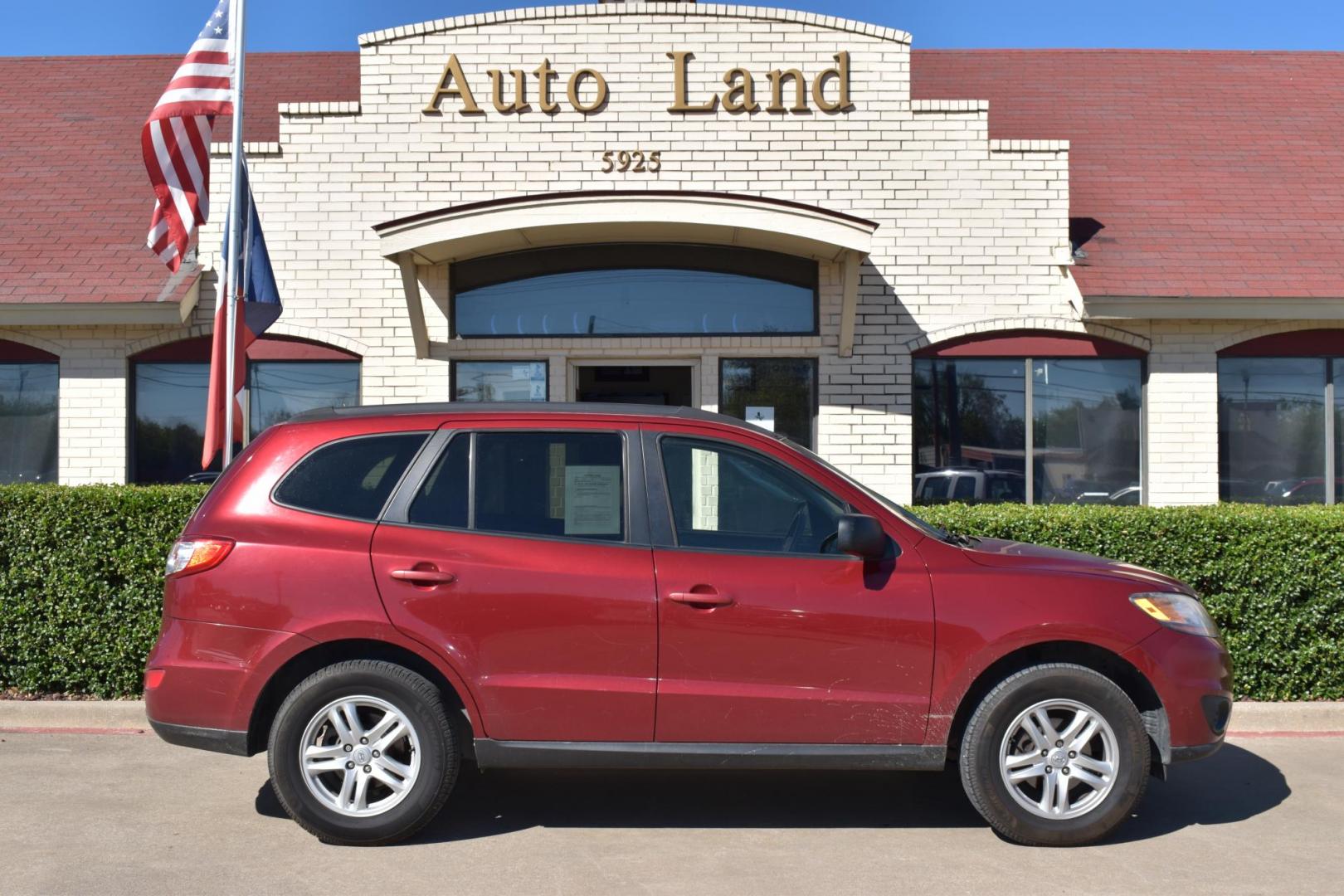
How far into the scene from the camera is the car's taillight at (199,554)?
5.50 metres

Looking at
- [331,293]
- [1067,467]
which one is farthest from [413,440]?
[1067,467]

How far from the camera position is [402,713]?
5438mm

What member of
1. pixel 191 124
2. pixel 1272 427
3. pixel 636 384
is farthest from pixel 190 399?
→ pixel 1272 427

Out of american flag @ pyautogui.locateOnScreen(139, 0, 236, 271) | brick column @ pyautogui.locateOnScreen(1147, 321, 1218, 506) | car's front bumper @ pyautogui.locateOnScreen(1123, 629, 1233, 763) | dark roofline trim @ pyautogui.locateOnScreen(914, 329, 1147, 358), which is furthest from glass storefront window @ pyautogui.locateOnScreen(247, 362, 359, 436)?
car's front bumper @ pyautogui.locateOnScreen(1123, 629, 1233, 763)

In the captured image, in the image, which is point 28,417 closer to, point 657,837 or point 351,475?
point 351,475

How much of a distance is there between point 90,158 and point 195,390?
306 cm

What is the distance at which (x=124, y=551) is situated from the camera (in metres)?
7.81

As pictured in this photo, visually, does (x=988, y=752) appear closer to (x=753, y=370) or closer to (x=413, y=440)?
(x=413, y=440)

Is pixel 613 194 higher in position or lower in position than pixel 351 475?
higher

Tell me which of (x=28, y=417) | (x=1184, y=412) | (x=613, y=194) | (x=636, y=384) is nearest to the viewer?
(x=613, y=194)

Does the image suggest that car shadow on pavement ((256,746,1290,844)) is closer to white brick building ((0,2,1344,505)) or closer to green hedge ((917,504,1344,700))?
green hedge ((917,504,1344,700))

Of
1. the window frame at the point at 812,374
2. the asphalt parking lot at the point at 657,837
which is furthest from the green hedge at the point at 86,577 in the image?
the window frame at the point at 812,374

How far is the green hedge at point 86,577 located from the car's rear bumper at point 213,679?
7.98ft

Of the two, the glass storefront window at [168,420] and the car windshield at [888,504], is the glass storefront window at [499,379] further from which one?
the car windshield at [888,504]
